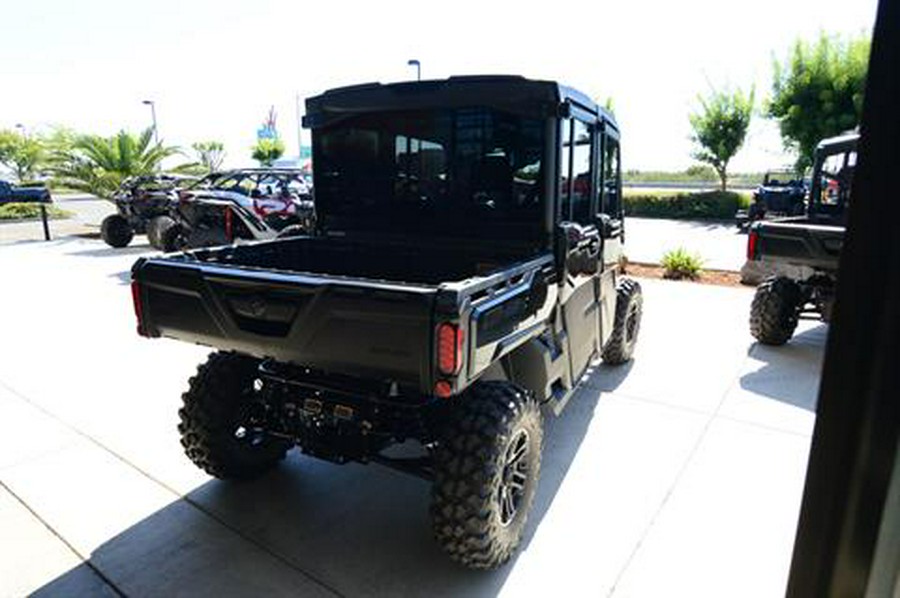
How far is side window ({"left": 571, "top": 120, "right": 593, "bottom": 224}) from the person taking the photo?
3.34 metres

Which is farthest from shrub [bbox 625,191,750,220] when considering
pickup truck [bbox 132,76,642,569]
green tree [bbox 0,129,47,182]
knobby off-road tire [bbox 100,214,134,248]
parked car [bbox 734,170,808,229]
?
green tree [bbox 0,129,47,182]

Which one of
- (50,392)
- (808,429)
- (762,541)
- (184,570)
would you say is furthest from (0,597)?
(808,429)

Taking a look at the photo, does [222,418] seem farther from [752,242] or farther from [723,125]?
[723,125]

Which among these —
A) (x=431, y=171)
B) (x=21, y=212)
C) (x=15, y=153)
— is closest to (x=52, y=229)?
(x=21, y=212)

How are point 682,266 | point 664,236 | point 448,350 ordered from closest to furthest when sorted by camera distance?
point 448,350
point 682,266
point 664,236

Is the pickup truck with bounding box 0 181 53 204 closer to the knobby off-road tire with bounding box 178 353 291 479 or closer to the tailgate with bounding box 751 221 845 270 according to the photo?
the knobby off-road tire with bounding box 178 353 291 479

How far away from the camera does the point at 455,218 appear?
11.3ft

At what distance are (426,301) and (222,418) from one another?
66.0 inches

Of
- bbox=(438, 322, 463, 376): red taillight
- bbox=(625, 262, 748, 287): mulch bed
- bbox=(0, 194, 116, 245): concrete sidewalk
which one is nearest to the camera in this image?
bbox=(438, 322, 463, 376): red taillight

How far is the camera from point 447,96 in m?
3.11

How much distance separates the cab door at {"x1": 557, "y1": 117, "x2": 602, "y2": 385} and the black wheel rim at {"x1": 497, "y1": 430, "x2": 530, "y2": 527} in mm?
856

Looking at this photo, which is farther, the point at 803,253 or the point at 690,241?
the point at 690,241

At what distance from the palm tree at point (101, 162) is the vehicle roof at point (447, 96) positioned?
1470 cm

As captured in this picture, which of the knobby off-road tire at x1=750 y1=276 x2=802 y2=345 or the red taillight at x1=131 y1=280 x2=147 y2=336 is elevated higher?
the red taillight at x1=131 y1=280 x2=147 y2=336
